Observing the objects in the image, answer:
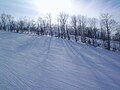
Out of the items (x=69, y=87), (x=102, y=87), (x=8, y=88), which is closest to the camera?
(x=8, y=88)

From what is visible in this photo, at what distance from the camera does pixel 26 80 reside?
32.0 feet

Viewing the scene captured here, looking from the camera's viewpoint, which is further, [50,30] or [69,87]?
[50,30]

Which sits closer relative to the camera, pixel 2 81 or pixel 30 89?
pixel 30 89

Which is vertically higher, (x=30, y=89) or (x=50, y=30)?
(x=50, y=30)

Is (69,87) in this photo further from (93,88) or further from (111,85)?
(111,85)

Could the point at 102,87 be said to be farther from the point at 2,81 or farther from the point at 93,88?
the point at 2,81

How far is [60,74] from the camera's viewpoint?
11938 millimetres

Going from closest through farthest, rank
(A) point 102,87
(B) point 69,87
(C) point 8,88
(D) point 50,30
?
(C) point 8,88
(B) point 69,87
(A) point 102,87
(D) point 50,30

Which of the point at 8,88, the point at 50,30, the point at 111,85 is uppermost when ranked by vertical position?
the point at 50,30

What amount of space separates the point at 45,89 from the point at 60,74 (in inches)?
128

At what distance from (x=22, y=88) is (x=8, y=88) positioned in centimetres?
72

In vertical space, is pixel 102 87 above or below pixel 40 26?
below

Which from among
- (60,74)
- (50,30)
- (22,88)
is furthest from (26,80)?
(50,30)

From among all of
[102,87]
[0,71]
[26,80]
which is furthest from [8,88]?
[102,87]
